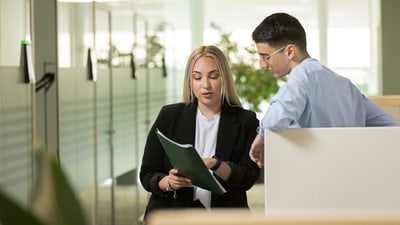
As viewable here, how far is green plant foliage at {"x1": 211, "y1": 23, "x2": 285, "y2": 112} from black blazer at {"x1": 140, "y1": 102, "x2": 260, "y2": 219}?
6.61 metres

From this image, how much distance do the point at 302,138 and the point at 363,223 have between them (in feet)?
6.95

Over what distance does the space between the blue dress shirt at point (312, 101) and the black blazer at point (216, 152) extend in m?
0.21

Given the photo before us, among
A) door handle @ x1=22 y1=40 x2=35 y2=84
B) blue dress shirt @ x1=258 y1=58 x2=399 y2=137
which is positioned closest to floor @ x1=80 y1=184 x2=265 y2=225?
door handle @ x1=22 y1=40 x2=35 y2=84

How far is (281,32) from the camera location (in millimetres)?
3230

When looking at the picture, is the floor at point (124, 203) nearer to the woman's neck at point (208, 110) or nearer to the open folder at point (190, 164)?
the woman's neck at point (208, 110)

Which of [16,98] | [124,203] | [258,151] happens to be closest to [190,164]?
[258,151]

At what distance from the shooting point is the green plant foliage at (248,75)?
32.6 feet

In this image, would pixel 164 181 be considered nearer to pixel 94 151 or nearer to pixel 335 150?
pixel 335 150

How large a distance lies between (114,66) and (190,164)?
427 cm

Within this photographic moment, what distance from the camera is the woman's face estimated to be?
329 centimetres

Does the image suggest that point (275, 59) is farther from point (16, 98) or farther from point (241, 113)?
point (16, 98)

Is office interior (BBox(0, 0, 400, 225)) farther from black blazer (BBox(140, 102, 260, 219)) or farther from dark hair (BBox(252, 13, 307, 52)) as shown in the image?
dark hair (BBox(252, 13, 307, 52))

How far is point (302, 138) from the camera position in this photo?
2.94m

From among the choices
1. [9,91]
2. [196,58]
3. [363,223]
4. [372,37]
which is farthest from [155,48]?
[363,223]
